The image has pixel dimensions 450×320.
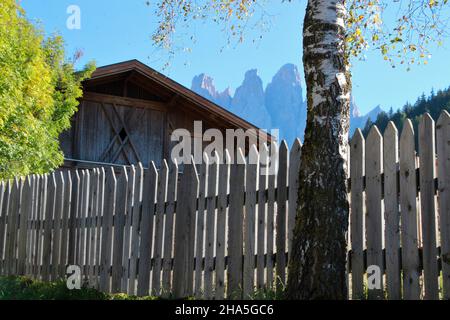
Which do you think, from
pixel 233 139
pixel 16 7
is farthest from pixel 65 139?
pixel 233 139

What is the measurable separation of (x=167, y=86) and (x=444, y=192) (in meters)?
13.9

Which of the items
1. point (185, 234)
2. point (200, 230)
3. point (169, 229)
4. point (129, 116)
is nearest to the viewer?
point (200, 230)

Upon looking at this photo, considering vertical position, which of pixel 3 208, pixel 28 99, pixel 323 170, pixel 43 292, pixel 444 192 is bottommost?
pixel 43 292

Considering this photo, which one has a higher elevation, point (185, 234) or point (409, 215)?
point (409, 215)

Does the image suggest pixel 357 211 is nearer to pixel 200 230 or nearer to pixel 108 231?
pixel 200 230

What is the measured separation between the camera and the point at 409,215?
4984 millimetres

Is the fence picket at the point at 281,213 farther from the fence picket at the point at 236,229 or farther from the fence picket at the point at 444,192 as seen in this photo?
the fence picket at the point at 444,192

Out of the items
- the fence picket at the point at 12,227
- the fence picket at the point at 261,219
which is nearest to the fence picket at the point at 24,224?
the fence picket at the point at 12,227

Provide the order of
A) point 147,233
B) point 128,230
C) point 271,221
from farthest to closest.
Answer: point 128,230, point 147,233, point 271,221

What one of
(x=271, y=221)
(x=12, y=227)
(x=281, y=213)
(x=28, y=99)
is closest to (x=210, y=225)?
(x=271, y=221)

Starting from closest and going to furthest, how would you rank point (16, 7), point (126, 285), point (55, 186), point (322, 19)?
1. point (322, 19)
2. point (126, 285)
3. point (55, 186)
4. point (16, 7)
